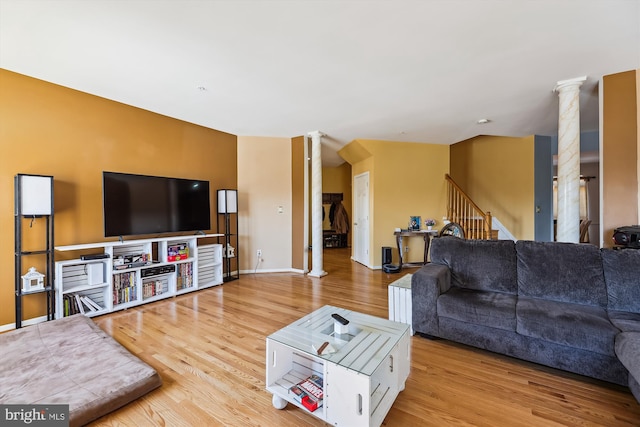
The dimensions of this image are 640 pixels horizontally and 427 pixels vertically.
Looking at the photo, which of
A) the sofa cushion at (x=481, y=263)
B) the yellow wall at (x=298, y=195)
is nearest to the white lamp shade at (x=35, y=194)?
the yellow wall at (x=298, y=195)

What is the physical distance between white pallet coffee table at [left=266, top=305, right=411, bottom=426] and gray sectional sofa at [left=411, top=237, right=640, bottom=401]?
0.73m

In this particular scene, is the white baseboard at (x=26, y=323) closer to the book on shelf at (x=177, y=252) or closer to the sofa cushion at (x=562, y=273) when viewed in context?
the book on shelf at (x=177, y=252)

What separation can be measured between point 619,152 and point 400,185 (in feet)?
10.0

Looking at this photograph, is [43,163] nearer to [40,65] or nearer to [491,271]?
[40,65]

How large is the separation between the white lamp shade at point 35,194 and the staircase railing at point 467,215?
5.88m

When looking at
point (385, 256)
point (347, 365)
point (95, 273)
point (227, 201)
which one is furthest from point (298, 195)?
point (347, 365)

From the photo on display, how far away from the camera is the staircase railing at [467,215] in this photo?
16.0 feet

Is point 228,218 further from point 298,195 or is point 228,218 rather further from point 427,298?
point 427,298

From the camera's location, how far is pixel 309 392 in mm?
1483

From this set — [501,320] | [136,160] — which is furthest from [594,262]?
[136,160]

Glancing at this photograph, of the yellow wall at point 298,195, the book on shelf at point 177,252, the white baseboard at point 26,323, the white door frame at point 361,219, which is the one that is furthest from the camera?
the white door frame at point 361,219

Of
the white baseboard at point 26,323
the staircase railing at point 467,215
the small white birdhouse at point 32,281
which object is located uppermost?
the staircase railing at point 467,215

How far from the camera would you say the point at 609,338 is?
1648mm

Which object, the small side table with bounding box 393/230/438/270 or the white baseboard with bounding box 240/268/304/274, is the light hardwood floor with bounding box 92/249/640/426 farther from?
the small side table with bounding box 393/230/438/270
